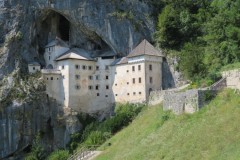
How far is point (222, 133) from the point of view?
3631 cm

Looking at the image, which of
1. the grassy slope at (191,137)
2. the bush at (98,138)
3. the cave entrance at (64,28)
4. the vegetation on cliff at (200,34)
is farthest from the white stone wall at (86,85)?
the grassy slope at (191,137)

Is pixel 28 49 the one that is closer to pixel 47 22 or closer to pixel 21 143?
pixel 47 22

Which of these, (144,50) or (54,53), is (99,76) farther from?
(144,50)

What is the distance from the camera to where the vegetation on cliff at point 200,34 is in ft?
190

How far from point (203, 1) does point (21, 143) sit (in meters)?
37.0

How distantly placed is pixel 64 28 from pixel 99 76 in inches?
517

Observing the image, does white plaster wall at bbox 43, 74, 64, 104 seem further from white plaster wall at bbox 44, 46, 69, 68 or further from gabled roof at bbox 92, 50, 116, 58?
gabled roof at bbox 92, 50, 116, 58

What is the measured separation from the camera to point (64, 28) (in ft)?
252

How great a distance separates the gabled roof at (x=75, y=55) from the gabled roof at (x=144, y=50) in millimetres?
7758

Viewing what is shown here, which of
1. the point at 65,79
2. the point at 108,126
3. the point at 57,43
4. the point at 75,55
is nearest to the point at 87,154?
the point at 108,126

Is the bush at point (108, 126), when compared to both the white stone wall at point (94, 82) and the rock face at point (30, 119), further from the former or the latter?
the white stone wall at point (94, 82)

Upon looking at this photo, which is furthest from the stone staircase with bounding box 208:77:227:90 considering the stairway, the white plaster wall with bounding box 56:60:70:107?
the white plaster wall with bounding box 56:60:70:107

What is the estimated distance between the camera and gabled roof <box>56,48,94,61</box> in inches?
2683

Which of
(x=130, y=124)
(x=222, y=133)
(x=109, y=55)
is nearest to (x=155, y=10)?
(x=109, y=55)
